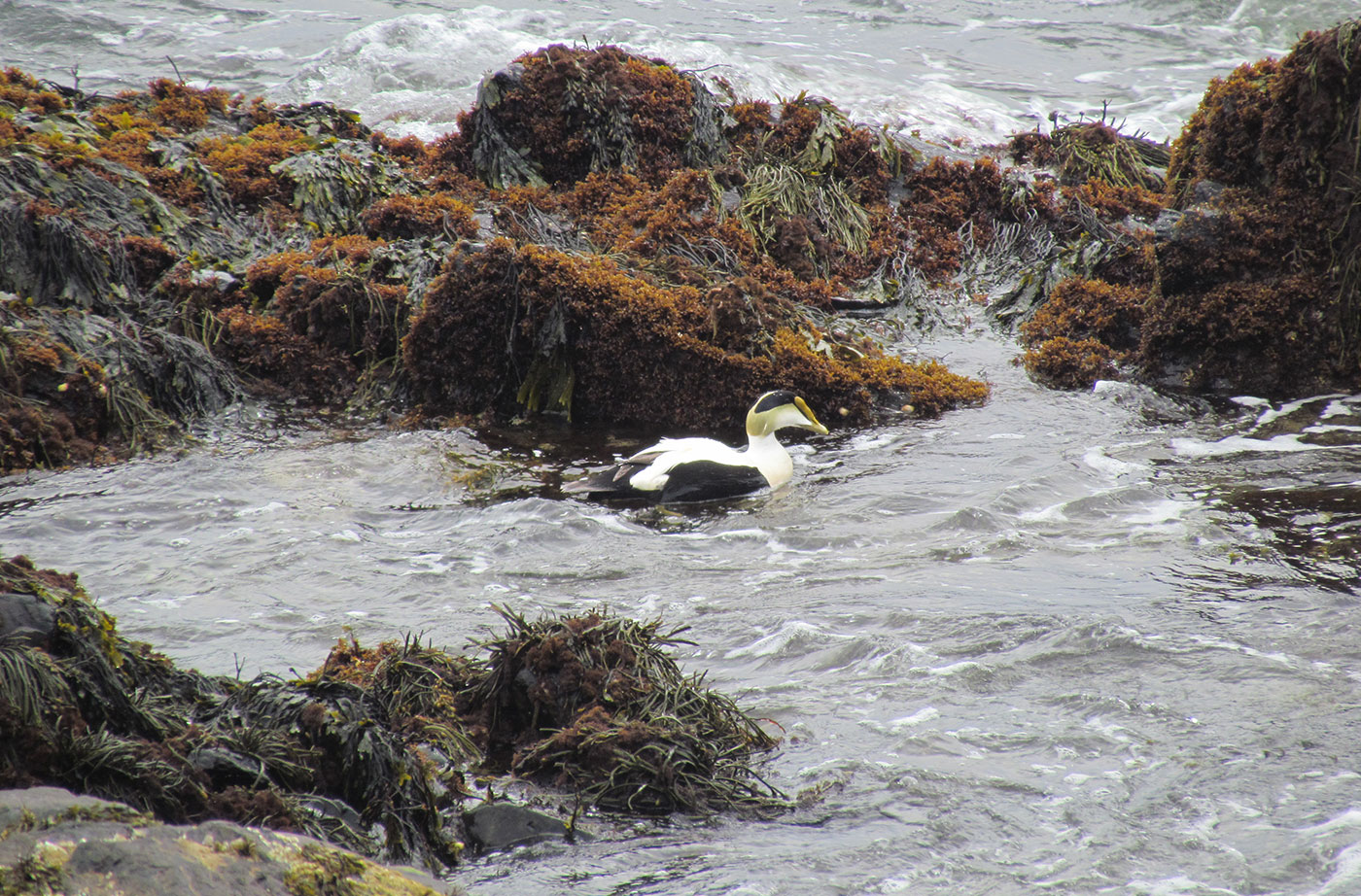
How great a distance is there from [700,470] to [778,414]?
2.60 feet

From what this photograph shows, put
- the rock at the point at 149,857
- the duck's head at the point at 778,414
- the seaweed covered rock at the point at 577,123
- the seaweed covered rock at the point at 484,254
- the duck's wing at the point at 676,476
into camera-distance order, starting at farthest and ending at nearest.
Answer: the seaweed covered rock at the point at 577,123 → the seaweed covered rock at the point at 484,254 → the duck's head at the point at 778,414 → the duck's wing at the point at 676,476 → the rock at the point at 149,857

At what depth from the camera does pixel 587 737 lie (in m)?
3.40

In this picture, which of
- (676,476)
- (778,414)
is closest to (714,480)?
(676,476)

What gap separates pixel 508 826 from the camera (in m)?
3.00

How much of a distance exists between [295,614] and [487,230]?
227 inches

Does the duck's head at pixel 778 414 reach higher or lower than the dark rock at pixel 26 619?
lower

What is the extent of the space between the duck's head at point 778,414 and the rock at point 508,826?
4335mm

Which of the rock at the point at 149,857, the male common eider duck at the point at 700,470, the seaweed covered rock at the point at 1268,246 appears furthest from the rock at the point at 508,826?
the seaweed covered rock at the point at 1268,246

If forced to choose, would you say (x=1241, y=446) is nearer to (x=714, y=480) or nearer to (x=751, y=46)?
(x=714, y=480)

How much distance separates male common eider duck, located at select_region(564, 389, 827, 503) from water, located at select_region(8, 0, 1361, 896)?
22 centimetres

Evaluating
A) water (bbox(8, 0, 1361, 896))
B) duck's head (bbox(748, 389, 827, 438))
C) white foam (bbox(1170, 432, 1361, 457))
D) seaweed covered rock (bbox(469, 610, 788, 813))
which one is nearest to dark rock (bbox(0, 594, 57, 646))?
water (bbox(8, 0, 1361, 896))

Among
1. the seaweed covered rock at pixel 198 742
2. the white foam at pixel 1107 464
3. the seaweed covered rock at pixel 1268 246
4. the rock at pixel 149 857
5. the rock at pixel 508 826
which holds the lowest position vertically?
the rock at pixel 508 826

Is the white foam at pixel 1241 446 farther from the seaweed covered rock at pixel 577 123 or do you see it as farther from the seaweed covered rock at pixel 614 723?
the seaweed covered rock at pixel 577 123

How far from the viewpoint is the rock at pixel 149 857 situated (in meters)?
1.81
